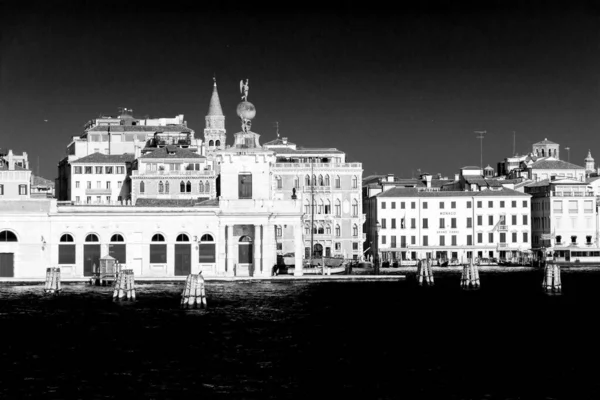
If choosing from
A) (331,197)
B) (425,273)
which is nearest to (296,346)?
(425,273)

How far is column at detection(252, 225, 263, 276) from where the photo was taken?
275 feet

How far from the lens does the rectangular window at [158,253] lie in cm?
8312

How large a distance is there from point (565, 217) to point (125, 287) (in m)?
81.3

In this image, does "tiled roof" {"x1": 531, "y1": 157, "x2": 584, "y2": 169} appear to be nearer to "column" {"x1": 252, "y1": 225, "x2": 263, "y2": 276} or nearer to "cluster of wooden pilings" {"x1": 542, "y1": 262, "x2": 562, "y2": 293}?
"cluster of wooden pilings" {"x1": 542, "y1": 262, "x2": 562, "y2": 293}

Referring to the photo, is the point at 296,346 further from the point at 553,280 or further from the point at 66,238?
the point at 66,238

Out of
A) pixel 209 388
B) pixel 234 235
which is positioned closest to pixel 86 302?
pixel 234 235

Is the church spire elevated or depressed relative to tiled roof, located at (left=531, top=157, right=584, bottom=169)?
elevated

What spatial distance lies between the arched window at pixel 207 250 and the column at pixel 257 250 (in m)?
3.01

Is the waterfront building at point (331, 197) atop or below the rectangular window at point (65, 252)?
atop

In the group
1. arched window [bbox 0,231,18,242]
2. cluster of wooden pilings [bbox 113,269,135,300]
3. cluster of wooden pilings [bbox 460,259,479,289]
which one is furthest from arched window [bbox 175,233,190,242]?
cluster of wooden pilings [bbox 460,259,479,289]

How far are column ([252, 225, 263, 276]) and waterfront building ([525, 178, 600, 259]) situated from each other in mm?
60295

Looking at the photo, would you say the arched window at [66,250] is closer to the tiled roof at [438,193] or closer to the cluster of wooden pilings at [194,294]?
the cluster of wooden pilings at [194,294]

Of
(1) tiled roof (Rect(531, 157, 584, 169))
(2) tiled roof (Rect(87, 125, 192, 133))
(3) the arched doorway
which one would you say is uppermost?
(2) tiled roof (Rect(87, 125, 192, 133))

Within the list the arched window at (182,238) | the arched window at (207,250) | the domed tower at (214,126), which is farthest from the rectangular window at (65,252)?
the domed tower at (214,126)
